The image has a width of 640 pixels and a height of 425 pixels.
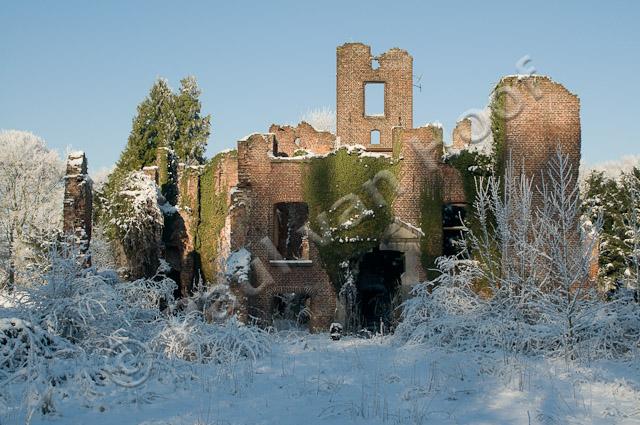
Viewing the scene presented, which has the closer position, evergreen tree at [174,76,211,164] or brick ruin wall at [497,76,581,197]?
brick ruin wall at [497,76,581,197]

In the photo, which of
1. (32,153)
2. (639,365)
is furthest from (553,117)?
(32,153)

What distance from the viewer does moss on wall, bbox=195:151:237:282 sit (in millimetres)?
23797

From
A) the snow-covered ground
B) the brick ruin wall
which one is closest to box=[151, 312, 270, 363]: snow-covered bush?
the snow-covered ground

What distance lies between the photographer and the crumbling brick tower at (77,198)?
1809 centimetres

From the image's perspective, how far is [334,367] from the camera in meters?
9.77

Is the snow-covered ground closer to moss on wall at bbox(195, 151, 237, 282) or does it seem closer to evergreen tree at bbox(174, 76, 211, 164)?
moss on wall at bbox(195, 151, 237, 282)

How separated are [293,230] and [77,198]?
834 centimetres

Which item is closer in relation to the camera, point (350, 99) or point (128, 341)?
point (128, 341)

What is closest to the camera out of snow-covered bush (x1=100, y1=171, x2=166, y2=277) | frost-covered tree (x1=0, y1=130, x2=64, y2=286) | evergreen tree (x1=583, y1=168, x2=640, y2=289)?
snow-covered bush (x1=100, y1=171, x2=166, y2=277)

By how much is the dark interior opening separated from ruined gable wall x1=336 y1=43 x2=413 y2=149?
27.0ft

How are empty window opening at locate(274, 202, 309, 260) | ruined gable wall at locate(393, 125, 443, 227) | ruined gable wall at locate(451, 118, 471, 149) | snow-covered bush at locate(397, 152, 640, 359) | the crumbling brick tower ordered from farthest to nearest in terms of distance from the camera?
ruined gable wall at locate(451, 118, 471, 149) → empty window opening at locate(274, 202, 309, 260) → ruined gable wall at locate(393, 125, 443, 227) → the crumbling brick tower → snow-covered bush at locate(397, 152, 640, 359)

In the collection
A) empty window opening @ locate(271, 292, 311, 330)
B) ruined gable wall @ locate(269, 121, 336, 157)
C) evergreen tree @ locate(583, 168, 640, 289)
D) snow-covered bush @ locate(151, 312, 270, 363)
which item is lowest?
empty window opening @ locate(271, 292, 311, 330)

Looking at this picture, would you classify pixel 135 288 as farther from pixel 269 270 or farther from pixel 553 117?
pixel 553 117

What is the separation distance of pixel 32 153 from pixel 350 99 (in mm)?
17898
